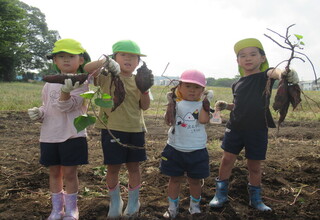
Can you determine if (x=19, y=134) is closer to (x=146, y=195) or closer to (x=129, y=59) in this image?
(x=146, y=195)

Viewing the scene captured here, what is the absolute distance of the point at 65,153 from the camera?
2.41m

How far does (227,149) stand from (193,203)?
2.30 feet

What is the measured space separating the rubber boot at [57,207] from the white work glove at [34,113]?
71 cm

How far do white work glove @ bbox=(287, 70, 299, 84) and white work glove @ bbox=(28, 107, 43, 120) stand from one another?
2131mm

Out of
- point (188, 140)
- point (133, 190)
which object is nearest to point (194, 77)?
point (188, 140)

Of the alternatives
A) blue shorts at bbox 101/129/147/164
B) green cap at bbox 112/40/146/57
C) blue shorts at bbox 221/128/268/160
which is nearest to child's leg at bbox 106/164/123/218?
blue shorts at bbox 101/129/147/164

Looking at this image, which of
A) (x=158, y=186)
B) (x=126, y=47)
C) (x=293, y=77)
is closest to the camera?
(x=293, y=77)

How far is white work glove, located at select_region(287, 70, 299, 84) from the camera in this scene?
223cm

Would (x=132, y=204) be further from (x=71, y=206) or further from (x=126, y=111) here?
(x=126, y=111)

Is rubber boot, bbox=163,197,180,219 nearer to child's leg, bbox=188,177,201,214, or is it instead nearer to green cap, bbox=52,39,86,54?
child's leg, bbox=188,177,201,214

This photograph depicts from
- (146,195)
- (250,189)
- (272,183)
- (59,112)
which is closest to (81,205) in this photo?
(146,195)

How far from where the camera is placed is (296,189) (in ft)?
10.4

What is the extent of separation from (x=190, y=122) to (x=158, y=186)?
1114 millimetres

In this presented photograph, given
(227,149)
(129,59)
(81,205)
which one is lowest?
(81,205)
